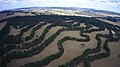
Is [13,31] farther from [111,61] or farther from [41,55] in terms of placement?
[111,61]

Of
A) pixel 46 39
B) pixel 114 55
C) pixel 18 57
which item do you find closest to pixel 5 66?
pixel 18 57

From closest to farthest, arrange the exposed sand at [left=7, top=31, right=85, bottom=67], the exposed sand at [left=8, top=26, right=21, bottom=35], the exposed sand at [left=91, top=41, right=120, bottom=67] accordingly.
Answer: the exposed sand at [left=7, top=31, right=85, bottom=67]
the exposed sand at [left=91, top=41, right=120, bottom=67]
the exposed sand at [left=8, top=26, right=21, bottom=35]

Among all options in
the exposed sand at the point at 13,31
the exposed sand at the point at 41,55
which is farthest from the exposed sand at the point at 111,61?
the exposed sand at the point at 13,31

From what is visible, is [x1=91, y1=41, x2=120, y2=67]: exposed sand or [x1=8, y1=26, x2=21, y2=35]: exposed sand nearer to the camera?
[x1=91, y1=41, x2=120, y2=67]: exposed sand

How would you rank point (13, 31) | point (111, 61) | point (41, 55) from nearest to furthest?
point (111, 61) → point (41, 55) → point (13, 31)

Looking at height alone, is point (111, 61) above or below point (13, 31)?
above

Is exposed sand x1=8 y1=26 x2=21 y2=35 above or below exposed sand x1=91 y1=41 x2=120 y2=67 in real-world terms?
below

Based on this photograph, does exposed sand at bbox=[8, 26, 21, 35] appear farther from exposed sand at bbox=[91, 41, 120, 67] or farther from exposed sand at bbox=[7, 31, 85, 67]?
exposed sand at bbox=[91, 41, 120, 67]

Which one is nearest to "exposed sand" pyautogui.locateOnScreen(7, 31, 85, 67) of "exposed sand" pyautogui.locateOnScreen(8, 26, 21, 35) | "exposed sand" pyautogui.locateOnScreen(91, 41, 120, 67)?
"exposed sand" pyautogui.locateOnScreen(91, 41, 120, 67)

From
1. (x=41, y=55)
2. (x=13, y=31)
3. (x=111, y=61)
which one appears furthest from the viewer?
(x=13, y=31)

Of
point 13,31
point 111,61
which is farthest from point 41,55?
point 13,31

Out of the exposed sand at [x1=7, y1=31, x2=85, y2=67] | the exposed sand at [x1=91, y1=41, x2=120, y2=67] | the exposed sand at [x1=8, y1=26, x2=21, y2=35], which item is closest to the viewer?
the exposed sand at [x1=7, y1=31, x2=85, y2=67]
